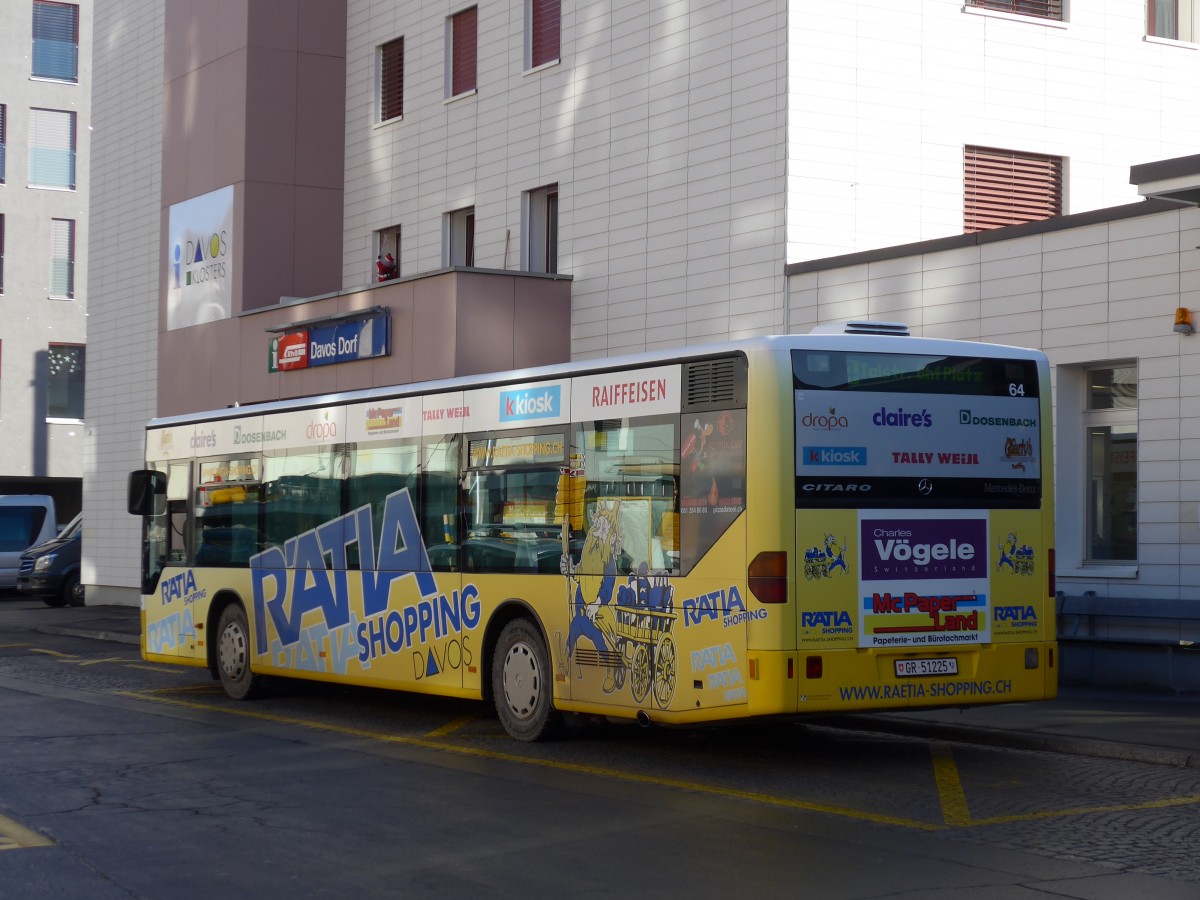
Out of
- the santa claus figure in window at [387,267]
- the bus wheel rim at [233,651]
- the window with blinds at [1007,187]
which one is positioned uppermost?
the window with blinds at [1007,187]

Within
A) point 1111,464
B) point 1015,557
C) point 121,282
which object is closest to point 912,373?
point 1015,557

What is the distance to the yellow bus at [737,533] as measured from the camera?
10.3 metres

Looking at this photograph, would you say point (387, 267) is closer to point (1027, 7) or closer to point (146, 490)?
point (146, 490)

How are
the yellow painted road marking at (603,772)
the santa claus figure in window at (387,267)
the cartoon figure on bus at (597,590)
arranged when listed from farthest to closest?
1. the santa claus figure in window at (387,267)
2. the cartoon figure on bus at (597,590)
3. the yellow painted road marking at (603,772)

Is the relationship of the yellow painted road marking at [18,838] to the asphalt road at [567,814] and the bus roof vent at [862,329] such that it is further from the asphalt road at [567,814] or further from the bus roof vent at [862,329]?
the bus roof vent at [862,329]

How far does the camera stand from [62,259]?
49.0 metres

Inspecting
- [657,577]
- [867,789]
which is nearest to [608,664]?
[657,577]

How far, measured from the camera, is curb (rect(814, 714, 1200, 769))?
1112cm

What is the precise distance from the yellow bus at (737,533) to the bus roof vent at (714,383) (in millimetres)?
16

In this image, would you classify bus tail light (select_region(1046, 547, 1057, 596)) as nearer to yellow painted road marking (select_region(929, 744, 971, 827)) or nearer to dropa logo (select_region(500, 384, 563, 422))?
yellow painted road marking (select_region(929, 744, 971, 827))

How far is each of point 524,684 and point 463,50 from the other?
49.8ft

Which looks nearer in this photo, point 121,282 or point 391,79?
point 391,79

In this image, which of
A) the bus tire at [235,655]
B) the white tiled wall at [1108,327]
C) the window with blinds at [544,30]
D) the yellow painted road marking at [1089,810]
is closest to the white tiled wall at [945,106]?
the white tiled wall at [1108,327]

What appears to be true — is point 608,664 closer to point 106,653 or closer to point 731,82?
point 731,82
